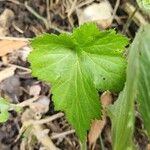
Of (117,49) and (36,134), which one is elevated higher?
(117,49)

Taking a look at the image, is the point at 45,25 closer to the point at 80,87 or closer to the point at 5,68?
the point at 5,68

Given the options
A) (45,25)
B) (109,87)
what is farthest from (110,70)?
(45,25)

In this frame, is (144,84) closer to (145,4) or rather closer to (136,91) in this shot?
(136,91)

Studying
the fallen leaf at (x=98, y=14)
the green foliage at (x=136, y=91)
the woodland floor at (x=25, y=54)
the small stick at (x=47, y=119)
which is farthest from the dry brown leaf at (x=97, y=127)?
the green foliage at (x=136, y=91)

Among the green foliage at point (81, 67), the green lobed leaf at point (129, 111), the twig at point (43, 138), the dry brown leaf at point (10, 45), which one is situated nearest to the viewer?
the green lobed leaf at point (129, 111)

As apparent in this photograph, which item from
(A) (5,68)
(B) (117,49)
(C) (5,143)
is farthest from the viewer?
(A) (5,68)

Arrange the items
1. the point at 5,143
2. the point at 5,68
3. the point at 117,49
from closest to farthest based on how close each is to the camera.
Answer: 1. the point at 117,49
2. the point at 5,143
3. the point at 5,68

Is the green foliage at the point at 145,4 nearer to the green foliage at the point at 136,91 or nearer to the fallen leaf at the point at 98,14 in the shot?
the green foliage at the point at 136,91
